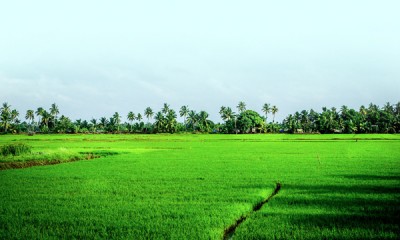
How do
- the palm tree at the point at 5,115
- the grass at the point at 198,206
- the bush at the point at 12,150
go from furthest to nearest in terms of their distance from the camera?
the palm tree at the point at 5,115, the bush at the point at 12,150, the grass at the point at 198,206

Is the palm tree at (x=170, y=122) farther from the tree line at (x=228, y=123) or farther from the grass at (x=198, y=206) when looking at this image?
the grass at (x=198, y=206)

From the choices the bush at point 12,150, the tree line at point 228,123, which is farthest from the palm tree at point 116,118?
the bush at point 12,150

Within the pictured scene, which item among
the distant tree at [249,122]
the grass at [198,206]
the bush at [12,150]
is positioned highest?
the distant tree at [249,122]

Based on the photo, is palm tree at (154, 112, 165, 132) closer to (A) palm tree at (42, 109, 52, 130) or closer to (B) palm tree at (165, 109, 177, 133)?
(B) palm tree at (165, 109, 177, 133)

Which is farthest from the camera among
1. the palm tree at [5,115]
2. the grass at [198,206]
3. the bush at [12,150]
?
the palm tree at [5,115]

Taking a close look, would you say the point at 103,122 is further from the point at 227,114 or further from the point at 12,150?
the point at 12,150

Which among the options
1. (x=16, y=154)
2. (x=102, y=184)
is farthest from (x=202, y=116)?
(x=102, y=184)

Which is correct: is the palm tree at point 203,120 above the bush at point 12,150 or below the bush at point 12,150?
above

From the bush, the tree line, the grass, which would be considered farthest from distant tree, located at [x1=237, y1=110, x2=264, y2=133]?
the grass

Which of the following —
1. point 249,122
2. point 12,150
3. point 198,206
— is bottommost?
point 198,206

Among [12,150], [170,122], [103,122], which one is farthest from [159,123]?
[12,150]

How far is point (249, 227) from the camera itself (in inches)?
307

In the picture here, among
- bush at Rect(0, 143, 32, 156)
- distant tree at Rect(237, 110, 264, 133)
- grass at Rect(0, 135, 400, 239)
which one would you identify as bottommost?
grass at Rect(0, 135, 400, 239)

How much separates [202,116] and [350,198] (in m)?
102
